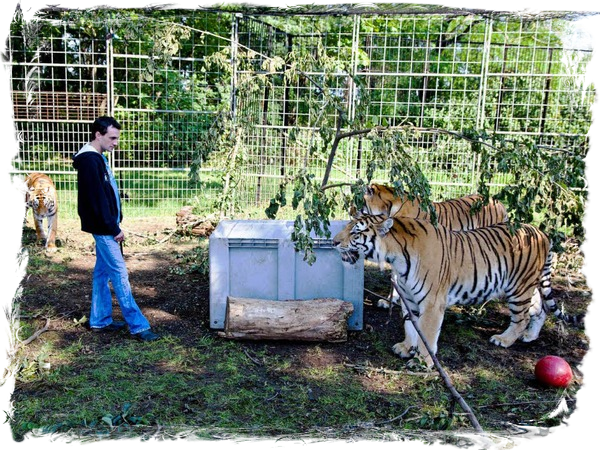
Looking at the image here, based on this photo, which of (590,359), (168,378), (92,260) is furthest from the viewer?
(92,260)

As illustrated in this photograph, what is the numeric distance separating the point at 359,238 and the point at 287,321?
0.88 m

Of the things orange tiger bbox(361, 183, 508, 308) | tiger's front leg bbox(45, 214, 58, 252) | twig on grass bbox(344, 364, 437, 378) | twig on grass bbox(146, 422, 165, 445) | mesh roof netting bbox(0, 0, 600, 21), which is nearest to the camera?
twig on grass bbox(146, 422, 165, 445)

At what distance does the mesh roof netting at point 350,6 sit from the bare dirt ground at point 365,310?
314 cm

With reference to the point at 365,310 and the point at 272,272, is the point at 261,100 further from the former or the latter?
the point at 272,272

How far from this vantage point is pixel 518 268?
5156 millimetres

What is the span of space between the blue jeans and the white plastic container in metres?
0.65

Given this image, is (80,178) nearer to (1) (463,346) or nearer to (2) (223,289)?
(2) (223,289)

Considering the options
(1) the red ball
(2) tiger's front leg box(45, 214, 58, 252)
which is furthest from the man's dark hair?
(1) the red ball

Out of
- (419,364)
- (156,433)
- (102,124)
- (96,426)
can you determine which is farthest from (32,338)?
(419,364)

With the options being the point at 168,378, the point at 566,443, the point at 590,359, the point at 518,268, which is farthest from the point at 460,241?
the point at 168,378

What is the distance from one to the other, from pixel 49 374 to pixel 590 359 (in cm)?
420

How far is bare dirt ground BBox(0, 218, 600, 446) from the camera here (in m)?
4.88

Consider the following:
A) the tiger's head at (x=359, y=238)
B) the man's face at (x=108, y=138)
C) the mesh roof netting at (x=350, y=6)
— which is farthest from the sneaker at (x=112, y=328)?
the mesh roof netting at (x=350, y=6)

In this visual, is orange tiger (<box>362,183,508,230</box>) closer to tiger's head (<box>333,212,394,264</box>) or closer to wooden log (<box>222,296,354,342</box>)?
tiger's head (<box>333,212,394,264</box>)
